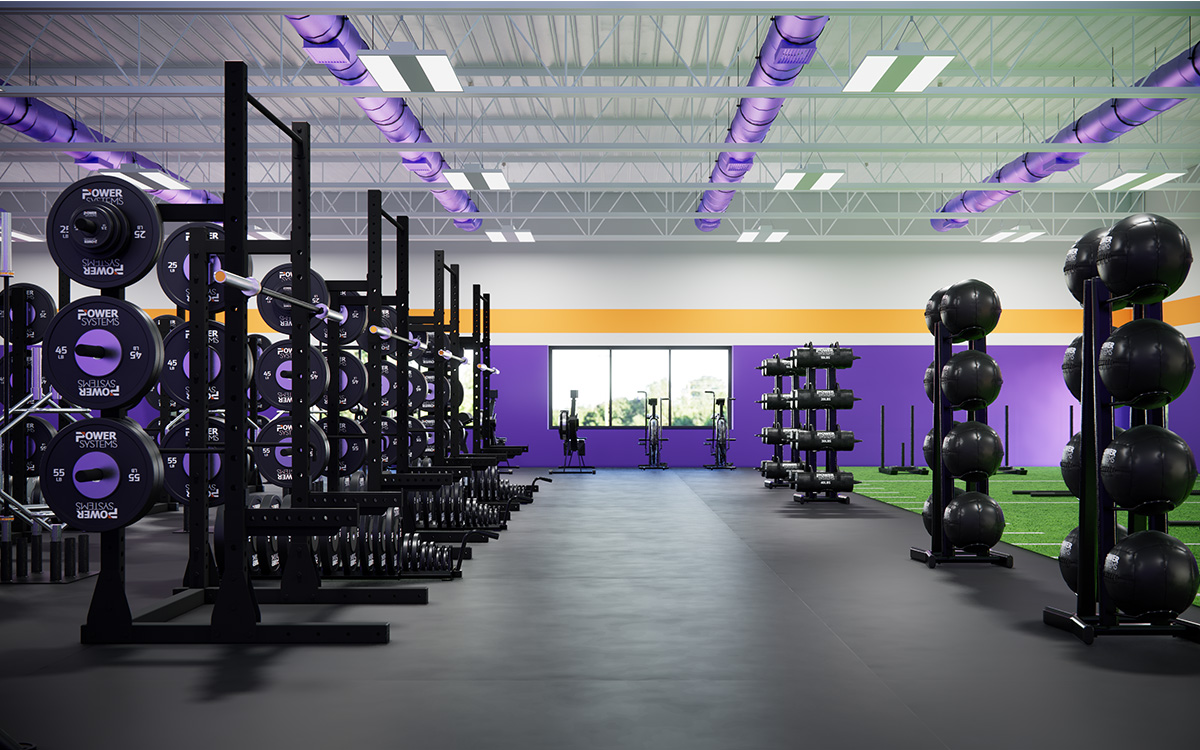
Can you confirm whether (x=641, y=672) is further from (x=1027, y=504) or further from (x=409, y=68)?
(x=1027, y=504)

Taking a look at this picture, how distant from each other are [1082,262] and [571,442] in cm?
1068

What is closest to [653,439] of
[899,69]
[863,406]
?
[863,406]

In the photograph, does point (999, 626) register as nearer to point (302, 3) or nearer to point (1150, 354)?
point (1150, 354)

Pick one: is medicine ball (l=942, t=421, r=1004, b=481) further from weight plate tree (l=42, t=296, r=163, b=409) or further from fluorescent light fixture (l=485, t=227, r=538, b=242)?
fluorescent light fixture (l=485, t=227, r=538, b=242)

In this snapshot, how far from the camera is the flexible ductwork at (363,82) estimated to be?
7.24 metres

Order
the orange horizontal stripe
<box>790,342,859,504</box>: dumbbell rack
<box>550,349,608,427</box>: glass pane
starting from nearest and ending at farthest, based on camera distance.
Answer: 1. <box>790,342,859,504</box>: dumbbell rack
2. the orange horizontal stripe
3. <box>550,349,608,427</box>: glass pane

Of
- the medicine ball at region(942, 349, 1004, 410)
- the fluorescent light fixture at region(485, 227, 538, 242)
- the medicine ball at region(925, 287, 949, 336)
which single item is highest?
the fluorescent light fixture at region(485, 227, 538, 242)

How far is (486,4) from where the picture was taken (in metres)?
6.67

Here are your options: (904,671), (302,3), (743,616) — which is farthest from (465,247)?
(904,671)

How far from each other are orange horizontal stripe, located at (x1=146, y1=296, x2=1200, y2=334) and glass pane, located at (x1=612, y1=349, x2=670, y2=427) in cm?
48

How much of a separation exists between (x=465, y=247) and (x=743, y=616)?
12687 millimetres

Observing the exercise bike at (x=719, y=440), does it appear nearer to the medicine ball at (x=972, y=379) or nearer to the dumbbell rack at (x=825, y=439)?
the dumbbell rack at (x=825, y=439)

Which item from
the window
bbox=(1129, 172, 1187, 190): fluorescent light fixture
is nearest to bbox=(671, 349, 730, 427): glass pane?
the window

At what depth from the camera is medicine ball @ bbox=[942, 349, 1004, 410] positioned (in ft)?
18.8
